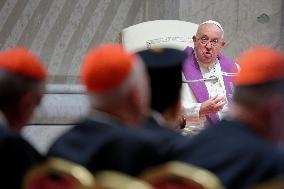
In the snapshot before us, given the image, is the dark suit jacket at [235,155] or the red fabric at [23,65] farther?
the red fabric at [23,65]

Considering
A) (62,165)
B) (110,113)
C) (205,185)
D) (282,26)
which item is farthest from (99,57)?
(282,26)

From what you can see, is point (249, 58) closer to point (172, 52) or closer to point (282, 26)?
point (172, 52)

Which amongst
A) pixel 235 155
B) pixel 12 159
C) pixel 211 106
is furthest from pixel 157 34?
pixel 235 155

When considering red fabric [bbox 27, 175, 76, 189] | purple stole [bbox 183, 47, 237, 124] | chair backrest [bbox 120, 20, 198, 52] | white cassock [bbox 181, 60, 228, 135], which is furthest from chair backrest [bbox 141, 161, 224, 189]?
chair backrest [bbox 120, 20, 198, 52]

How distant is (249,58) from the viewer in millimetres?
2496

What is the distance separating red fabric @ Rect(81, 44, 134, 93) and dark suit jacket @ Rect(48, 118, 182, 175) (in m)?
0.12

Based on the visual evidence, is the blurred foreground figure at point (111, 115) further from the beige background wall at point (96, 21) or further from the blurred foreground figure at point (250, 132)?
the beige background wall at point (96, 21)

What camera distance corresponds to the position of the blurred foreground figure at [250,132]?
2338 mm

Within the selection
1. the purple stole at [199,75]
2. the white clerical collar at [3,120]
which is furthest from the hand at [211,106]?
the white clerical collar at [3,120]

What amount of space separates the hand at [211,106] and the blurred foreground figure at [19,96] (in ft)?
7.37

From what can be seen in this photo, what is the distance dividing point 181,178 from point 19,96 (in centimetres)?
90

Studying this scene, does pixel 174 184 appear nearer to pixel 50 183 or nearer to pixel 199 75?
pixel 50 183

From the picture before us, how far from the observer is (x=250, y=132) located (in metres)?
2.43

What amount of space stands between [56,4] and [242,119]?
5.35 metres
